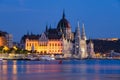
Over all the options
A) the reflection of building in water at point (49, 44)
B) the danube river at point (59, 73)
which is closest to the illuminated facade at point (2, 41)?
the reflection of building in water at point (49, 44)

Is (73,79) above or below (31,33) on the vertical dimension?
below

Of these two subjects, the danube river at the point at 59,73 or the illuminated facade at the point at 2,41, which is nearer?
the danube river at the point at 59,73

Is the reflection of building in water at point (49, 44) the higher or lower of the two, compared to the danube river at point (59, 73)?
higher

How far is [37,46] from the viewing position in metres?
189

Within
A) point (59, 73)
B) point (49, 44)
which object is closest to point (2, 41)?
point (49, 44)

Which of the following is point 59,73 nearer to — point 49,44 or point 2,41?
point 2,41

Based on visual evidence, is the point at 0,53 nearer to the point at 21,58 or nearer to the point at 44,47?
the point at 21,58

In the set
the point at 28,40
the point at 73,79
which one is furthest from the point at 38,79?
the point at 28,40

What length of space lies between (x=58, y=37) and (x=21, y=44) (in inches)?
569

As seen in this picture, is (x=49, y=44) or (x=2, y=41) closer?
(x=2, y=41)

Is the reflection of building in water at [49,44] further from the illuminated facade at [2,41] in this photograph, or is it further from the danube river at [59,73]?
the danube river at [59,73]

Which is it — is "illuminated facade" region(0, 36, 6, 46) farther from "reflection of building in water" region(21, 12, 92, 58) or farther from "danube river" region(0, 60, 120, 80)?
"danube river" region(0, 60, 120, 80)

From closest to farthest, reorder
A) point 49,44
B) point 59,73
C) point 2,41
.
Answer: point 59,73, point 2,41, point 49,44

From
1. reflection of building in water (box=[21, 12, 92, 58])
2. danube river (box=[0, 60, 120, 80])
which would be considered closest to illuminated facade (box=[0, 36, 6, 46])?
reflection of building in water (box=[21, 12, 92, 58])
